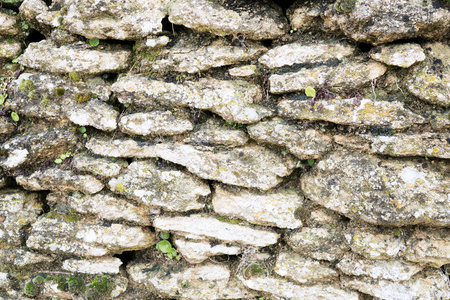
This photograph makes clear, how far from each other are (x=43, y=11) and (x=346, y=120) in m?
4.58

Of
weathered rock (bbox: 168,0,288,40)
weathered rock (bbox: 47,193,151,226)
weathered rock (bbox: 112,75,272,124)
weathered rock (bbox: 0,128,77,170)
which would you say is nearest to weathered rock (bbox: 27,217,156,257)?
weathered rock (bbox: 47,193,151,226)

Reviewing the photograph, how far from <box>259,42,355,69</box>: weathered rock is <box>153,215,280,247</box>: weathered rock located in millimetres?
2309

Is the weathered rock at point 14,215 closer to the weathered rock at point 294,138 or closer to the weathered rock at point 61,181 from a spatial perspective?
the weathered rock at point 61,181

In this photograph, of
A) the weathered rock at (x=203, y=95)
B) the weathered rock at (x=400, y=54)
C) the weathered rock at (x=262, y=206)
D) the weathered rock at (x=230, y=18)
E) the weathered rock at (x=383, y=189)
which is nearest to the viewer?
the weathered rock at (x=400, y=54)

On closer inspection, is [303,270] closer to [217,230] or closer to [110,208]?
[217,230]

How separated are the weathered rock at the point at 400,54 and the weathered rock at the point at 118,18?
112 inches

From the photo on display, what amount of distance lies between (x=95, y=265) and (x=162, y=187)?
171 centimetres

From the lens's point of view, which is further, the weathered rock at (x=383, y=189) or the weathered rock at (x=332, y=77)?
the weathered rock at (x=332, y=77)

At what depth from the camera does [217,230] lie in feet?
14.3

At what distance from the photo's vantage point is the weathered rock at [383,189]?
3.57 m

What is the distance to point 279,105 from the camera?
4035 millimetres

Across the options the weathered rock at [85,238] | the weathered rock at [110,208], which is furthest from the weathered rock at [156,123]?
the weathered rock at [85,238]

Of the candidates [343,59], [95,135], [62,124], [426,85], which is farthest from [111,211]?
[426,85]

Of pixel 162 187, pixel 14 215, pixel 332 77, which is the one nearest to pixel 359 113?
pixel 332 77
